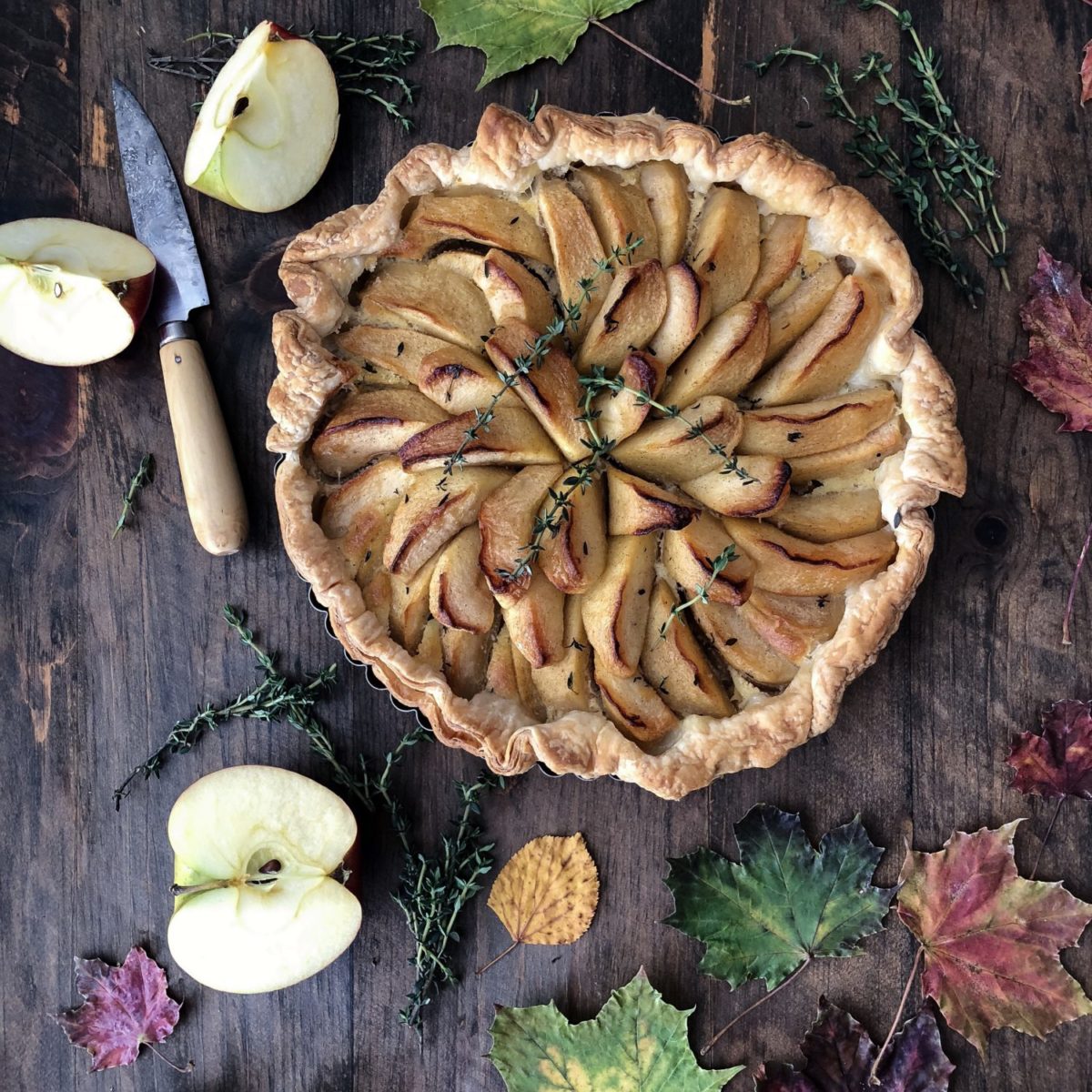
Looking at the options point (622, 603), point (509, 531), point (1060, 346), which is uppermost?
point (1060, 346)

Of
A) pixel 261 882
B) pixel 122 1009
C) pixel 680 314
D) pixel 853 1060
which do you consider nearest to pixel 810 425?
pixel 680 314

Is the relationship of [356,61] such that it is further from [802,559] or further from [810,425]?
[802,559]

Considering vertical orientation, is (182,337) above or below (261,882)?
above

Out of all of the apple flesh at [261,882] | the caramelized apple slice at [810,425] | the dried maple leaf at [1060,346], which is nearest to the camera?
the caramelized apple slice at [810,425]

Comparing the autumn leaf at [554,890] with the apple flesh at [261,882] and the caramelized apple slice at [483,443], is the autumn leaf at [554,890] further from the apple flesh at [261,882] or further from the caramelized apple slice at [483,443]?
the caramelized apple slice at [483,443]

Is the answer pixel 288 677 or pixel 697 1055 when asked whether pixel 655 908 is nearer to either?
pixel 697 1055

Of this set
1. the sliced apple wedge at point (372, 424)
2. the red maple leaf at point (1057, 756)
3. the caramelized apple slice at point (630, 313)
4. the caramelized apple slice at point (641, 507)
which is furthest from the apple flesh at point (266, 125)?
the red maple leaf at point (1057, 756)
